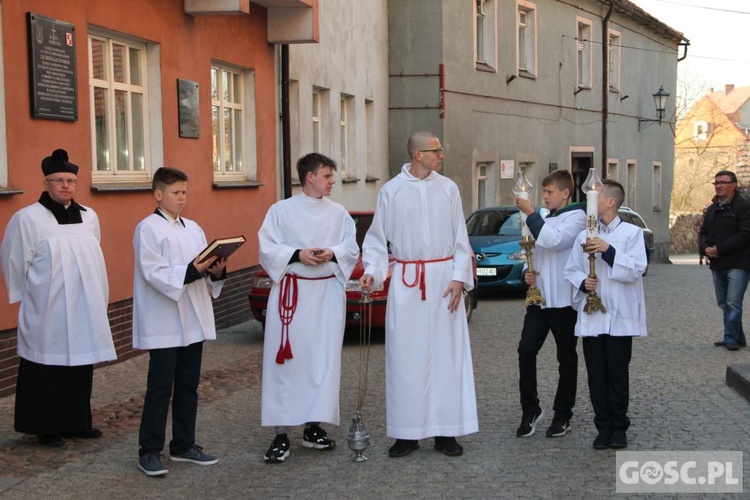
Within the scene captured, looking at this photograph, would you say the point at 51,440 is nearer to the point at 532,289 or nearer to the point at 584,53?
the point at 532,289

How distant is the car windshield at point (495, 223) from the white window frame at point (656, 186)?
22184mm

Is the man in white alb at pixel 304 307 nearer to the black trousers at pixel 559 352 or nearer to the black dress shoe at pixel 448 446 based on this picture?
the black dress shoe at pixel 448 446

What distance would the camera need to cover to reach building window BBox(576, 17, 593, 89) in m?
33.0

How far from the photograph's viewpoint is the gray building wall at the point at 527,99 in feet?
77.5

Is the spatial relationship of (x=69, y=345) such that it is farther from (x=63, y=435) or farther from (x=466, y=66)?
(x=466, y=66)

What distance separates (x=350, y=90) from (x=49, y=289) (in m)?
13.7

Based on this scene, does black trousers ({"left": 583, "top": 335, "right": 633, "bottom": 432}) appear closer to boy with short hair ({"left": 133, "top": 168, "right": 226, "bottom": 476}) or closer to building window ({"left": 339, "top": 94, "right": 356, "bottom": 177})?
boy with short hair ({"left": 133, "top": 168, "right": 226, "bottom": 476})

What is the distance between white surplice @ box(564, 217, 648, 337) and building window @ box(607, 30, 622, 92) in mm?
29111

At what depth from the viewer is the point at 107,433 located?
26.1ft

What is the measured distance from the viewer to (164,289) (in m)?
6.73

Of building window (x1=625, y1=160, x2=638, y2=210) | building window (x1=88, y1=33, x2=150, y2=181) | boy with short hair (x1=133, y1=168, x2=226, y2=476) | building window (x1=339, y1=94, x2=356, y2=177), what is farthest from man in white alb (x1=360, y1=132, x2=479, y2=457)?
building window (x1=625, y1=160, x2=638, y2=210)

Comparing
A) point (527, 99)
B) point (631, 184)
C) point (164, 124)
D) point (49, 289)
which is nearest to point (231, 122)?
point (164, 124)

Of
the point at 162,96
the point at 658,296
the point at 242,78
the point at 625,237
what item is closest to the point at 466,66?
the point at 658,296

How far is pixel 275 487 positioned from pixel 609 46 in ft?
101
